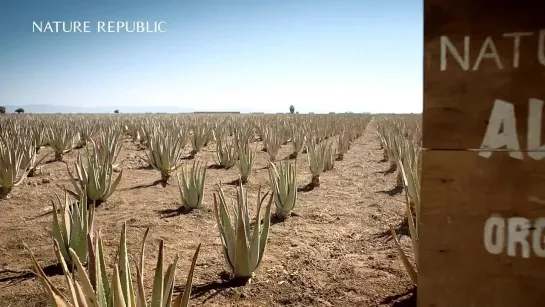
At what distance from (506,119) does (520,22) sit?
0.24 m

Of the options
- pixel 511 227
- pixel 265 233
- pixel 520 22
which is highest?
pixel 520 22

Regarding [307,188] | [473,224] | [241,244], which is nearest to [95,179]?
[241,244]

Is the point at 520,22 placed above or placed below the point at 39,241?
above

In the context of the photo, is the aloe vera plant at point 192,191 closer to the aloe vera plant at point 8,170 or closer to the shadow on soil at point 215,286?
the shadow on soil at point 215,286

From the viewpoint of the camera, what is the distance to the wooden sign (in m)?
0.97

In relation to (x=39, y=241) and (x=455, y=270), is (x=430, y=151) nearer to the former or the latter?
(x=455, y=270)

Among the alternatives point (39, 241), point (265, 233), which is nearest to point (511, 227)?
point (265, 233)

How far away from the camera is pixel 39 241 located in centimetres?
284

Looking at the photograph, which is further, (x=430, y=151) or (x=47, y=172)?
(x=47, y=172)

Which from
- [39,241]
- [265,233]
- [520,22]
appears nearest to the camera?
[520,22]

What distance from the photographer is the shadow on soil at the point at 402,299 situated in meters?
1.89

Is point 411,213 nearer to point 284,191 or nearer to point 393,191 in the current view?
point 284,191

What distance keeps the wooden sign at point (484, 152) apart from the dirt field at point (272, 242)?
97 cm

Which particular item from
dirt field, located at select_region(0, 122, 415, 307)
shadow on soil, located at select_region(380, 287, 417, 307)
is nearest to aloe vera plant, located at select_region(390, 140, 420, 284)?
shadow on soil, located at select_region(380, 287, 417, 307)
